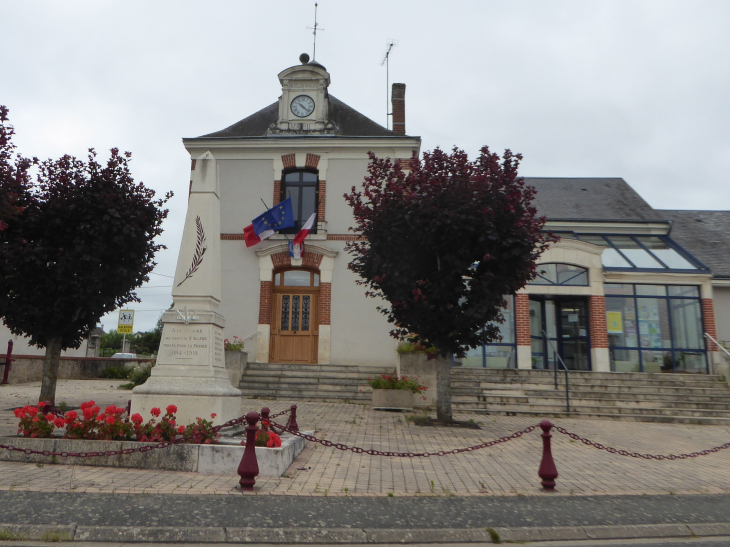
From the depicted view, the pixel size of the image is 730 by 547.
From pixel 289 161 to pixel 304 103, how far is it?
2197 mm

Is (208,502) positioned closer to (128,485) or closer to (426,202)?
(128,485)

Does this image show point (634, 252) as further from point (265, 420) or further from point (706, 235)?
point (265, 420)

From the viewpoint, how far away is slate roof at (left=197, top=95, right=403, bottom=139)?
55.7 ft

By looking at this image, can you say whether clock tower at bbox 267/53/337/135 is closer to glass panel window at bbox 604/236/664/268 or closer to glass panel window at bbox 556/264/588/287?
glass panel window at bbox 556/264/588/287

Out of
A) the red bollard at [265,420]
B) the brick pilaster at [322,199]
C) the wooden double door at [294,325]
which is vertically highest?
the brick pilaster at [322,199]

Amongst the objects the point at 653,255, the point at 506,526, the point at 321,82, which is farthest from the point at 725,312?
the point at 506,526

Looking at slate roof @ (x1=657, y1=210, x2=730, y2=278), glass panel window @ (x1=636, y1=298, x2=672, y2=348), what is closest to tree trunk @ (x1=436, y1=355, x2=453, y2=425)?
glass panel window @ (x1=636, y1=298, x2=672, y2=348)

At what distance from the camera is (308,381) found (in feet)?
44.9

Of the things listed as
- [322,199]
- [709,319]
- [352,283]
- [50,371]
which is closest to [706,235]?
[709,319]

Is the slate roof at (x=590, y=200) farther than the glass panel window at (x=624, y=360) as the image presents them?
Yes

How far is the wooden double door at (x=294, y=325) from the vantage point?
15469 mm

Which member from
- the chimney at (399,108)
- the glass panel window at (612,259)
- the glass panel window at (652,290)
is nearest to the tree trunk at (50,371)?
the chimney at (399,108)

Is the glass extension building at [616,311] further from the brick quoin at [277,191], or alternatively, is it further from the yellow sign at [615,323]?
the brick quoin at [277,191]

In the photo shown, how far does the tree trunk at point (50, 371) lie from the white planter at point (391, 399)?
6426 millimetres
